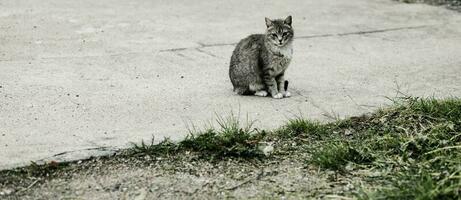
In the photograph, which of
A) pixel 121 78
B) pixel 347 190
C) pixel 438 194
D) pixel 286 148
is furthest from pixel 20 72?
pixel 438 194

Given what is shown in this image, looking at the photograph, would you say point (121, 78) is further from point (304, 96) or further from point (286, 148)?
point (286, 148)

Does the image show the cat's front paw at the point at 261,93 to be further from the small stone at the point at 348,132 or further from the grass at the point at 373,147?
the small stone at the point at 348,132

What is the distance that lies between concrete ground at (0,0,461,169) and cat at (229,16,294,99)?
126 mm

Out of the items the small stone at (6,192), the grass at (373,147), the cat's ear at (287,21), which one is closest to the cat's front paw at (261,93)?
the cat's ear at (287,21)

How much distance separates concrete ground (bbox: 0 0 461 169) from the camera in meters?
4.68

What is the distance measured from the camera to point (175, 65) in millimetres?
6207

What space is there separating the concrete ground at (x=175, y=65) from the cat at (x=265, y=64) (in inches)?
5.0

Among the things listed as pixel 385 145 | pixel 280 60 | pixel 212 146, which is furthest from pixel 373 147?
pixel 280 60

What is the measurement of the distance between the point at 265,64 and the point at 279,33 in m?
0.27

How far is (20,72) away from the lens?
19.0ft

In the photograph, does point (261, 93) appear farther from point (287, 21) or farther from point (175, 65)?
point (175, 65)

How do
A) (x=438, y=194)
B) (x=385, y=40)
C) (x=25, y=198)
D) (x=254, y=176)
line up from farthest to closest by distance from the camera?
1. (x=385, y=40)
2. (x=254, y=176)
3. (x=25, y=198)
4. (x=438, y=194)

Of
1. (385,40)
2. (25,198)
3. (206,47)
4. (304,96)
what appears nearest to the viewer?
(25,198)

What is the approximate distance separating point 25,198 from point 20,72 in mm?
2366
